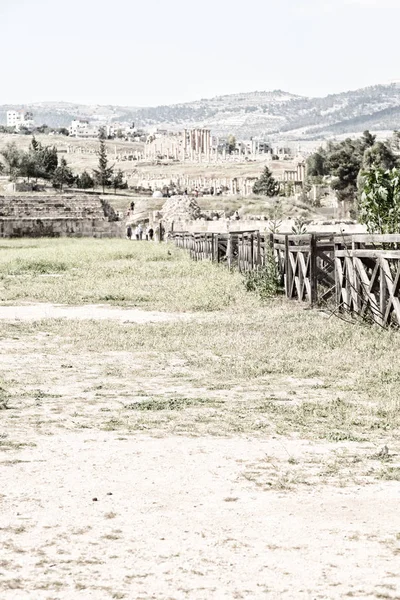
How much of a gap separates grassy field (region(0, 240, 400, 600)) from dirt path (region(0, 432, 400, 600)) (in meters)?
0.01

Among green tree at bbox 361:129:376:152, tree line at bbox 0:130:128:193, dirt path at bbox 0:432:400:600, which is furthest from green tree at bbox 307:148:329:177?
dirt path at bbox 0:432:400:600

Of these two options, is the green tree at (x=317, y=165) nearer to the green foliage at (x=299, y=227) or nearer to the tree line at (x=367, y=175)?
the tree line at (x=367, y=175)

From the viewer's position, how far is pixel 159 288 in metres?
21.8

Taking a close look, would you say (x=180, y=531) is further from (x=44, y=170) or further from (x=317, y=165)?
(x=317, y=165)

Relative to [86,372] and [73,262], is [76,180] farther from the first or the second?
[86,372]

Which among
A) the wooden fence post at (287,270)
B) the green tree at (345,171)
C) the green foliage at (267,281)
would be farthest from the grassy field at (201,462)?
the green tree at (345,171)

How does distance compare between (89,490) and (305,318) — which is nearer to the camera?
(89,490)

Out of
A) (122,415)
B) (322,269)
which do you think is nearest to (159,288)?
(322,269)

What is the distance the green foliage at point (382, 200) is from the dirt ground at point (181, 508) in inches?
282

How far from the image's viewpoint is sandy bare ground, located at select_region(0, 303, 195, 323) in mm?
15844

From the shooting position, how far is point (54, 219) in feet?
213

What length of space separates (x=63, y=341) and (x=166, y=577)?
881cm

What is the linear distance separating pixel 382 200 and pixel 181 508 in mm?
10814

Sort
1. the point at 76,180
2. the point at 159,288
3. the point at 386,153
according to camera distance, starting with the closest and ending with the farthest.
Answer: the point at 159,288, the point at 386,153, the point at 76,180
